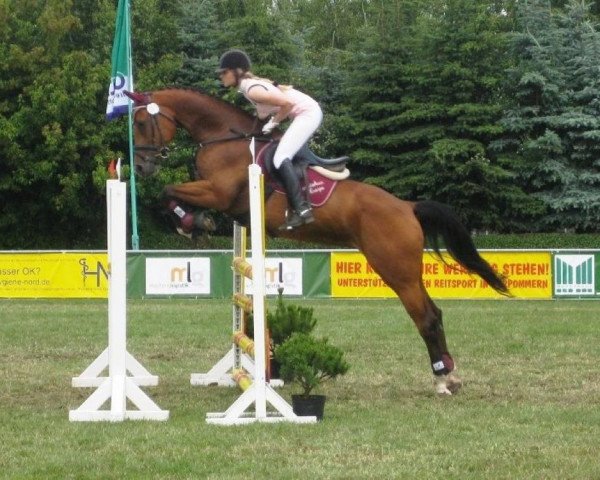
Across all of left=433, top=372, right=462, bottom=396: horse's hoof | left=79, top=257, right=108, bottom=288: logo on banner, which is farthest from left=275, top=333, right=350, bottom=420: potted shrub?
left=79, top=257, right=108, bottom=288: logo on banner

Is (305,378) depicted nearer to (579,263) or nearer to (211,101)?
(211,101)

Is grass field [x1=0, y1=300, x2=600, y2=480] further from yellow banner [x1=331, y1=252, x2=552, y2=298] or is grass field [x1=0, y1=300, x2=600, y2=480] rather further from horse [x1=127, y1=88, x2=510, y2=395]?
yellow banner [x1=331, y1=252, x2=552, y2=298]

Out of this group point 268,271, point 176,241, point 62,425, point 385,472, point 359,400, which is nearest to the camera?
point 385,472

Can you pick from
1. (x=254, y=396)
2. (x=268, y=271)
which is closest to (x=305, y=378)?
(x=254, y=396)

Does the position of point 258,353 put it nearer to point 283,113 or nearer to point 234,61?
point 283,113

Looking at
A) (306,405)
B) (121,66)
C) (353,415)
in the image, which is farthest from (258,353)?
(121,66)

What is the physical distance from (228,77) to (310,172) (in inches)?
39.6

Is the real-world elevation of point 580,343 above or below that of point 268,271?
above

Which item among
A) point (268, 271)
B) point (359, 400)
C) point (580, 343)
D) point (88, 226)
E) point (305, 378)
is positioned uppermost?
point (305, 378)

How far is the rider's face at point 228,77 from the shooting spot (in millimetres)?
9109

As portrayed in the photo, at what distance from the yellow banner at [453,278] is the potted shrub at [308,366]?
1586 cm

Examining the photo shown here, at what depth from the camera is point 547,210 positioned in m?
37.9

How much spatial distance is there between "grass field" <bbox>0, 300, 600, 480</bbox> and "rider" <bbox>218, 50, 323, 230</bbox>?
159cm

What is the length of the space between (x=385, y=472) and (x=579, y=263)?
18771 millimetres
